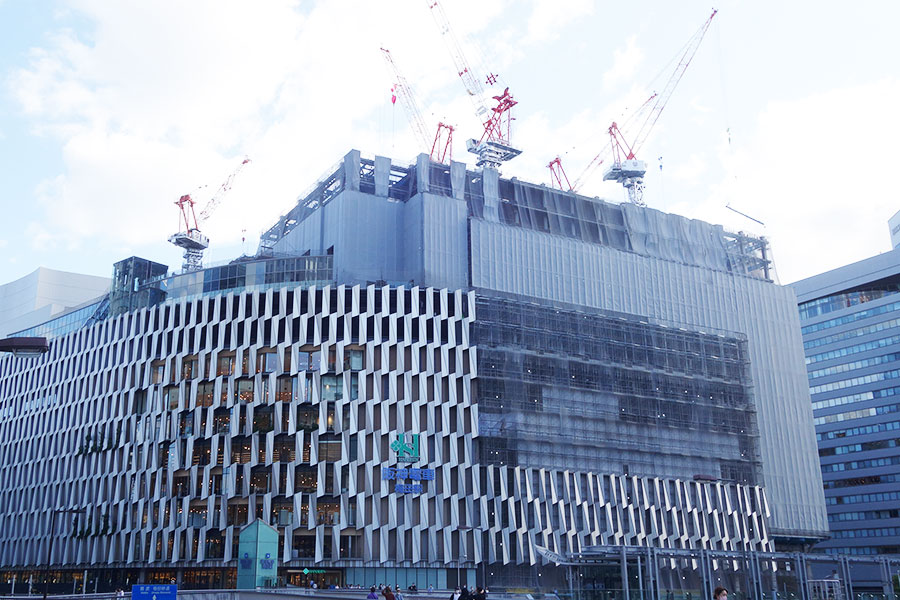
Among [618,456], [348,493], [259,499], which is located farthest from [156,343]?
[618,456]

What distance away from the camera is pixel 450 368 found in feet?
330

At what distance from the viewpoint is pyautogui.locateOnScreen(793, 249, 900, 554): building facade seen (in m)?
149

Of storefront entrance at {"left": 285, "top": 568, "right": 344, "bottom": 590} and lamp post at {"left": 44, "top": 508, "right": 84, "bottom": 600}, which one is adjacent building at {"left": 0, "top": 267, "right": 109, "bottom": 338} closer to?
lamp post at {"left": 44, "top": 508, "right": 84, "bottom": 600}

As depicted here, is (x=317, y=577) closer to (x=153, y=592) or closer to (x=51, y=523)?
(x=51, y=523)

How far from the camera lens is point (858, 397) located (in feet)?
512

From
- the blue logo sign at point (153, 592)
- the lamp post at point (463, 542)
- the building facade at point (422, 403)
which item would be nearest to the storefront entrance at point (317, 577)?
the building facade at point (422, 403)

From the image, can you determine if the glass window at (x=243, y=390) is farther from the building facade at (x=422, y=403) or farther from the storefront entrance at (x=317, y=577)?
the storefront entrance at (x=317, y=577)

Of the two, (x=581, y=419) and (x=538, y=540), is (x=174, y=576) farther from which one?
(x=581, y=419)

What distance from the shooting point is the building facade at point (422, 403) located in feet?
309

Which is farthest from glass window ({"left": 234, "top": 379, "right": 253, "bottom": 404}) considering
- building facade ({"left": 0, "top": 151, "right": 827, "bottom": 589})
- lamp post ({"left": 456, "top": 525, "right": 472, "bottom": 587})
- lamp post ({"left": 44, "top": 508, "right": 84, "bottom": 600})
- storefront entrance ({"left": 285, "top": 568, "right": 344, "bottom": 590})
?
lamp post ({"left": 456, "top": 525, "right": 472, "bottom": 587})

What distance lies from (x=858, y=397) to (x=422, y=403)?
93913 millimetres

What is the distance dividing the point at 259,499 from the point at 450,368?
24.6 m

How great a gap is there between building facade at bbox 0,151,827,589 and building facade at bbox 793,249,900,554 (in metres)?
32.9

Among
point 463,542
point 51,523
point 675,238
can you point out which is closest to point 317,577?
point 463,542
